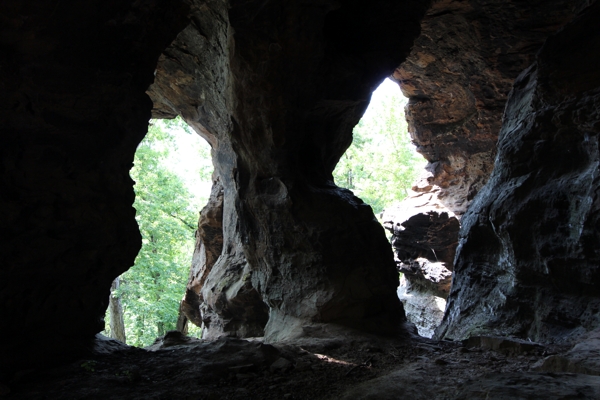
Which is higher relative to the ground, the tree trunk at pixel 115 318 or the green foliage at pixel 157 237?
the green foliage at pixel 157 237

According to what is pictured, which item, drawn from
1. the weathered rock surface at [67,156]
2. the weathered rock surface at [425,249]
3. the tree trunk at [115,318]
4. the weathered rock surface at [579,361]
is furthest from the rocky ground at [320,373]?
the tree trunk at [115,318]

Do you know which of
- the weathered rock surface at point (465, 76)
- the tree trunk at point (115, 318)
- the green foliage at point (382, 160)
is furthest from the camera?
the green foliage at point (382, 160)

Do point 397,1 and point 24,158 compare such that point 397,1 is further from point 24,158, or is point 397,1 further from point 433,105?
point 24,158

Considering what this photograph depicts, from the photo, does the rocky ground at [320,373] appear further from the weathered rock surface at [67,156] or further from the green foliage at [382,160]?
the green foliage at [382,160]

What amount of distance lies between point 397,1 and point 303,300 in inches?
198

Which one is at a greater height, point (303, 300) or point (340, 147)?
point (340, 147)

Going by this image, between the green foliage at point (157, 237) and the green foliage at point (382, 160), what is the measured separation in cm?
937

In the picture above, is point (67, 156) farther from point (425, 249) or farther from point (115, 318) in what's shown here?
point (115, 318)

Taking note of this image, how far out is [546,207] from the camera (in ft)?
18.7

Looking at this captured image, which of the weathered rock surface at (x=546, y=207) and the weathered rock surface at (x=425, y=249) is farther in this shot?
the weathered rock surface at (x=425, y=249)

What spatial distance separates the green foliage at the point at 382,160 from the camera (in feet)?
76.2

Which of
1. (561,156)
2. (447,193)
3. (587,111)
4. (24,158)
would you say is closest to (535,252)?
(561,156)

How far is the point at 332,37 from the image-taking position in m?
7.37

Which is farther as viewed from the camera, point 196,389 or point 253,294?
point 253,294
